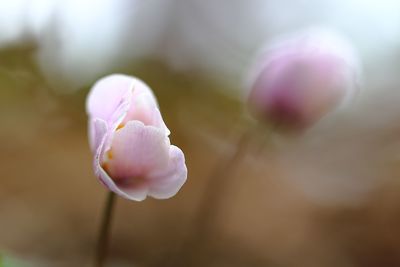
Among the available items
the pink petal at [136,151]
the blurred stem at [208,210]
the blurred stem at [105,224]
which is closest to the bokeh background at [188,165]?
the blurred stem at [208,210]

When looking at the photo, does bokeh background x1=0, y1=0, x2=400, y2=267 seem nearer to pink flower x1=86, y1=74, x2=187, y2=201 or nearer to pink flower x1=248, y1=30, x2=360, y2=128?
pink flower x1=248, y1=30, x2=360, y2=128

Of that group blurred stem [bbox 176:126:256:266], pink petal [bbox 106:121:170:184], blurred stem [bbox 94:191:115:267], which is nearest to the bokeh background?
blurred stem [bbox 176:126:256:266]

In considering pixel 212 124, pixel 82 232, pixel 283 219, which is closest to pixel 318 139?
pixel 212 124

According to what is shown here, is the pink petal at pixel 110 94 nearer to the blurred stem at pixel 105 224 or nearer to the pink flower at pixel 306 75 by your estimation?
the blurred stem at pixel 105 224

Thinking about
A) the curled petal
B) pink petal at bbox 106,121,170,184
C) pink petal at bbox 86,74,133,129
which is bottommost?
the curled petal

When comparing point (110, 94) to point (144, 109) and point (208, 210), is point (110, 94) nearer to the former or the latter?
point (144, 109)

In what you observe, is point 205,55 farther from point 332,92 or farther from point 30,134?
point 332,92

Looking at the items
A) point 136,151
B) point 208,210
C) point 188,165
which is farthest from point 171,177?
point 188,165
